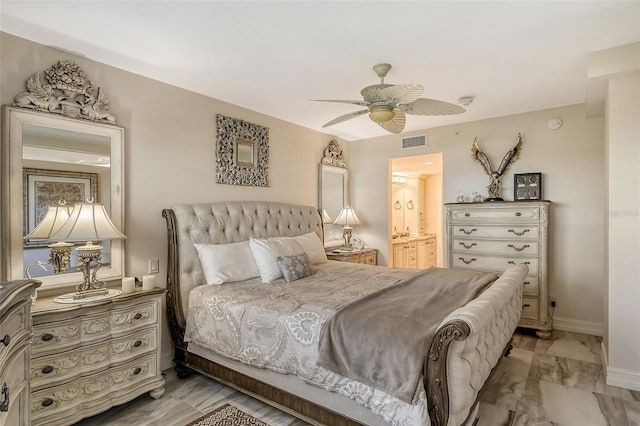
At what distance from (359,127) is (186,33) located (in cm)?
289

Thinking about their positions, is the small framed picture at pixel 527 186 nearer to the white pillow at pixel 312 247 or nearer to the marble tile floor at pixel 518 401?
the marble tile floor at pixel 518 401

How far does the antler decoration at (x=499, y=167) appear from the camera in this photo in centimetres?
422

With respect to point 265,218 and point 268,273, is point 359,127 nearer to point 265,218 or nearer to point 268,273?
point 265,218

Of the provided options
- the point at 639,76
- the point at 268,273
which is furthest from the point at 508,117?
the point at 268,273

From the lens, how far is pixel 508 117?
170 inches

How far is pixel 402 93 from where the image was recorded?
92.2 inches

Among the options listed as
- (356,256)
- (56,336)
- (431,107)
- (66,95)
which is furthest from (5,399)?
(356,256)

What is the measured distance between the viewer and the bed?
162 centimetres

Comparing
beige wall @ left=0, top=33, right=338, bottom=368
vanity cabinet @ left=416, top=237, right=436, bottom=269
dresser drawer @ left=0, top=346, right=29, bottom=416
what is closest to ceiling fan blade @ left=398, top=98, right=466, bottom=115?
beige wall @ left=0, top=33, right=338, bottom=368

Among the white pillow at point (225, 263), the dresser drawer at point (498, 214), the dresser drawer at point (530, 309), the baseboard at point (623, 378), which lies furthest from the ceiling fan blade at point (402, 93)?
the dresser drawer at point (530, 309)

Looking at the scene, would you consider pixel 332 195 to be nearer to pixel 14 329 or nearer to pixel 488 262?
pixel 488 262

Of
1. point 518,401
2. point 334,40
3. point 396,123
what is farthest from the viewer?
point 396,123

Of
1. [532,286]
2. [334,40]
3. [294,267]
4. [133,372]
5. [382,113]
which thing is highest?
[334,40]

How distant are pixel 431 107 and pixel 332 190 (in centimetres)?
277
